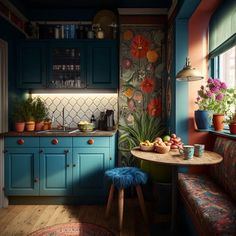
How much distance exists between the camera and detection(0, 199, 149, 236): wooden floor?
2.56m

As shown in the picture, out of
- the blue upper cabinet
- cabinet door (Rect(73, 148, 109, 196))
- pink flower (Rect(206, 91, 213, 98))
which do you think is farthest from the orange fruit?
cabinet door (Rect(73, 148, 109, 196))

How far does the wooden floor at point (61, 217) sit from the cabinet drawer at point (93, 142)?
0.78m

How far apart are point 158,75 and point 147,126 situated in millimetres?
741

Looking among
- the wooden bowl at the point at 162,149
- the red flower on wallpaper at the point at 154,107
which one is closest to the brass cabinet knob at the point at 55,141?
the red flower on wallpaper at the point at 154,107

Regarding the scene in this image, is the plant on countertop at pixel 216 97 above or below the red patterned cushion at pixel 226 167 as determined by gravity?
above

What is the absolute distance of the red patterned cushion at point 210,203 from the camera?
58.3 inches

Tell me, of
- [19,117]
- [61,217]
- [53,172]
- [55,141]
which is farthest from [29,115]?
[61,217]

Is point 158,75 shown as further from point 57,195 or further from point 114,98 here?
point 57,195

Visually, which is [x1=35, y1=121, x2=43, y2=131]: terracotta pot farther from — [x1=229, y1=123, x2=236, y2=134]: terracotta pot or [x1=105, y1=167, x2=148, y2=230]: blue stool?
[x1=229, y1=123, x2=236, y2=134]: terracotta pot

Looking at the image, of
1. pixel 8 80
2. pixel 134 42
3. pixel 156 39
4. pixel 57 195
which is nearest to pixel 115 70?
pixel 134 42

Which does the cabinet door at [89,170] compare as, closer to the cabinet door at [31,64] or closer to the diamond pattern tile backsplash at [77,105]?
the diamond pattern tile backsplash at [77,105]

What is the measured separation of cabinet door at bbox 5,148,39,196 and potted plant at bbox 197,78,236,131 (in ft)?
7.19

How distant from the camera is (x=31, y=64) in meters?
3.58

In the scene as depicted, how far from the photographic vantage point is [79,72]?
3.59 m
